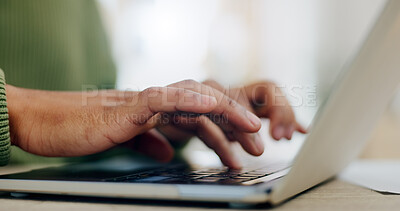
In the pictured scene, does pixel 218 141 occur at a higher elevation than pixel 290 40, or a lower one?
lower

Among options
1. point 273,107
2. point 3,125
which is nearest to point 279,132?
point 273,107

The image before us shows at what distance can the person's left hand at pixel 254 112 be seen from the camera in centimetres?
50

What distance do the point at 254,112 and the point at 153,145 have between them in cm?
18

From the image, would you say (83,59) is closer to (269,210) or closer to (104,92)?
(104,92)

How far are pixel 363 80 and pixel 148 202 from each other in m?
0.21

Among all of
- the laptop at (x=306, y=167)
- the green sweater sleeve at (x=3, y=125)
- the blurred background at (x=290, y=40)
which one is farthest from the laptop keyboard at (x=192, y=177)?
the blurred background at (x=290, y=40)

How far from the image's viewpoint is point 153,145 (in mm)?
654

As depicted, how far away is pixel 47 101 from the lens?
488 mm

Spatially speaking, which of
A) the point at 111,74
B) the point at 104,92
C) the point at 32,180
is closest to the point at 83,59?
the point at 111,74

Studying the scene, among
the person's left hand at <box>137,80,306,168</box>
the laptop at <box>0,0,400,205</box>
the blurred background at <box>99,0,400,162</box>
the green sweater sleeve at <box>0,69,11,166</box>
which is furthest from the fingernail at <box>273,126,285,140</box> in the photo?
the blurred background at <box>99,0,400,162</box>

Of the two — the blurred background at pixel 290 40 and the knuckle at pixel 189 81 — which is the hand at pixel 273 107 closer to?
the knuckle at pixel 189 81

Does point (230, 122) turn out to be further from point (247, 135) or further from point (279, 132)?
point (279, 132)

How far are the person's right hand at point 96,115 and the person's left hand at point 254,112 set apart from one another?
2.0 inches

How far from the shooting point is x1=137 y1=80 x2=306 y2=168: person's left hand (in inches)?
19.7
